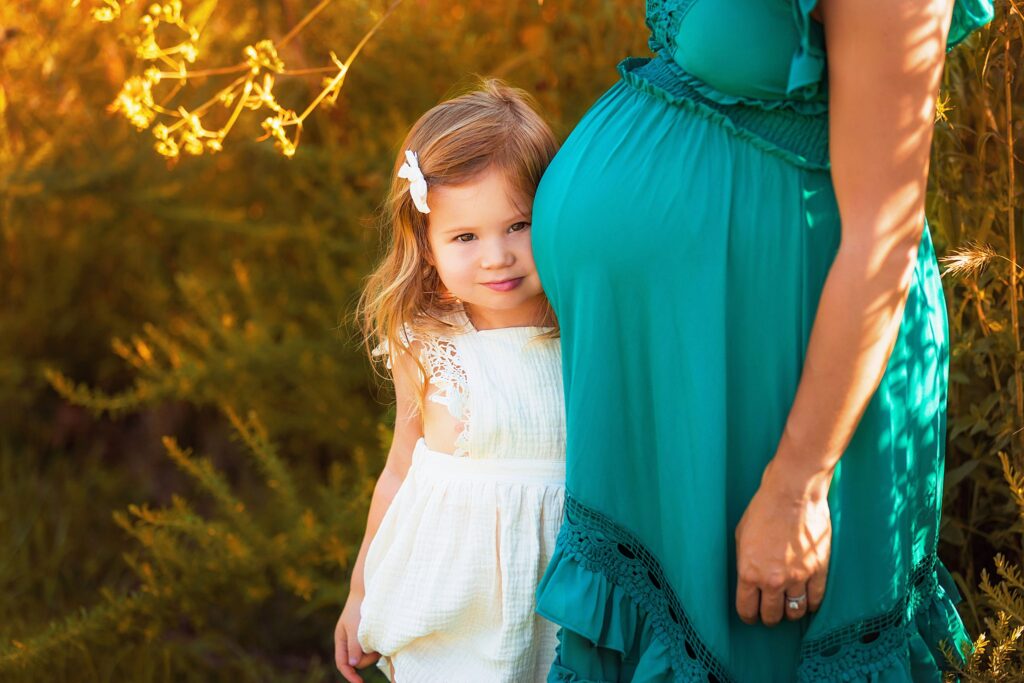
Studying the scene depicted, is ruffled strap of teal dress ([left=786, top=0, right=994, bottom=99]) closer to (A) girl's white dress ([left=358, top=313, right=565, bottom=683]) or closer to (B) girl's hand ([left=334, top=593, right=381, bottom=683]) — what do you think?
(A) girl's white dress ([left=358, top=313, right=565, bottom=683])

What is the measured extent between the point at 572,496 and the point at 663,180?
46cm

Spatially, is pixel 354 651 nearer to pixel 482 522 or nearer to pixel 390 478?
pixel 390 478

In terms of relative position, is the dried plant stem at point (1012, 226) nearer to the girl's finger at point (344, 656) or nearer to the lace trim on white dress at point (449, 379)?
the lace trim on white dress at point (449, 379)

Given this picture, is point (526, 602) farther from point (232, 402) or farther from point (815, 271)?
point (232, 402)

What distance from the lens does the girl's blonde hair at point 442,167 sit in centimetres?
170

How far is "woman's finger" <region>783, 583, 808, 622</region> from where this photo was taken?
1300 mm

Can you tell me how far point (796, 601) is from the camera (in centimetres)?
131

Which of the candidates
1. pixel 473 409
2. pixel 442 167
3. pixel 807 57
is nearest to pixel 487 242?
pixel 442 167

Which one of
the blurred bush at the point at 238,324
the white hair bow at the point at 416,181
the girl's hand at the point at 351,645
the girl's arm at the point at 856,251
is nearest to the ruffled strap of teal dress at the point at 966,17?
the girl's arm at the point at 856,251

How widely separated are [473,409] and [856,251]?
725 millimetres

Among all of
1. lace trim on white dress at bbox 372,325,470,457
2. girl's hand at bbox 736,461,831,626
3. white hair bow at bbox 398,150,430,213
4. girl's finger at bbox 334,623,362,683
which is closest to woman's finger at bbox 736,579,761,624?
girl's hand at bbox 736,461,831,626

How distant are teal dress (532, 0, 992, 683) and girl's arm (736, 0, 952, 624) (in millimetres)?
70

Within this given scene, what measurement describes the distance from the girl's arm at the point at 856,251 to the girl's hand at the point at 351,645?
900mm

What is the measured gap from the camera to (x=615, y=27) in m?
2.78
